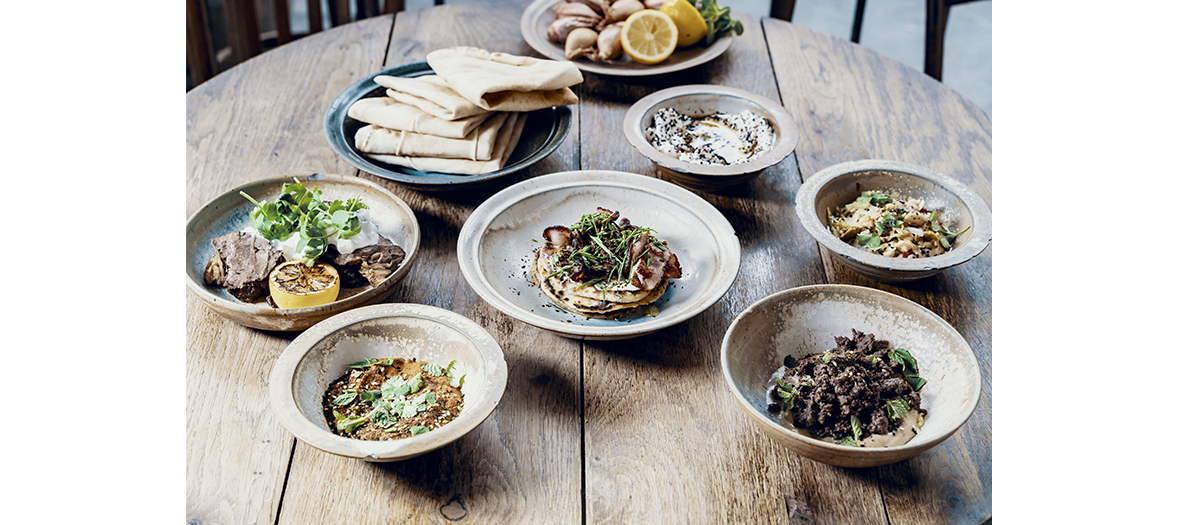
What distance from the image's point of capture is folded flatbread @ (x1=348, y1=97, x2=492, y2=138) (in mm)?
1619

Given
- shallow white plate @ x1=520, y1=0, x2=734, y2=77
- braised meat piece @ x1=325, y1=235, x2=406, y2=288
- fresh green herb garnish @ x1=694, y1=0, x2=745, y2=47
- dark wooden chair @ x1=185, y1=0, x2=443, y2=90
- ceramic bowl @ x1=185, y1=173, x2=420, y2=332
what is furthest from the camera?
dark wooden chair @ x1=185, y1=0, x2=443, y2=90

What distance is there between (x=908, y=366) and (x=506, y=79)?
103cm

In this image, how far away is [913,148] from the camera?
189 centimetres

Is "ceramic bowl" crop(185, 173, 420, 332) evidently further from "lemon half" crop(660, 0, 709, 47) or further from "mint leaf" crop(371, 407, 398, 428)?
"lemon half" crop(660, 0, 709, 47)

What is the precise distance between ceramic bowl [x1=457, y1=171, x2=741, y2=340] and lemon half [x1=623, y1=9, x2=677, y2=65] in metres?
0.69

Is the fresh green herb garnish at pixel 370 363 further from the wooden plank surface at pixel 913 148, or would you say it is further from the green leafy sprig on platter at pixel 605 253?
the wooden plank surface at pixel 913 148

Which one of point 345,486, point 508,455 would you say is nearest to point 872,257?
point 508,455

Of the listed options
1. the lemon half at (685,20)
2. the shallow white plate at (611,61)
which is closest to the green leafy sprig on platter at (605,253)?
the shallow white plate at (611,61)

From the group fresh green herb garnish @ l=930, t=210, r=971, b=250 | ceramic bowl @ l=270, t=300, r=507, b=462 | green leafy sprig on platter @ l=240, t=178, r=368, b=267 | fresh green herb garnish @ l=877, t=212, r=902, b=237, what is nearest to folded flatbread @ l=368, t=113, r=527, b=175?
green leafy sprig on platter @ l=240, t=178, r=368, b=267

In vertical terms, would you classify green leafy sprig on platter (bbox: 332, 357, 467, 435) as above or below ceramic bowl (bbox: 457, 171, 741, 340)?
below

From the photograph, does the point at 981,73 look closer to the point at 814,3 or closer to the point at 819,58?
Result: the point at 814,3

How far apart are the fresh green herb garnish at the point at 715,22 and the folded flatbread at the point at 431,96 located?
0.90 meters

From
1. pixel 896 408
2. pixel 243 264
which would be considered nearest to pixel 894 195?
pixel 896 408

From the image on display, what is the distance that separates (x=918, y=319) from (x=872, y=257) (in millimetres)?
192
